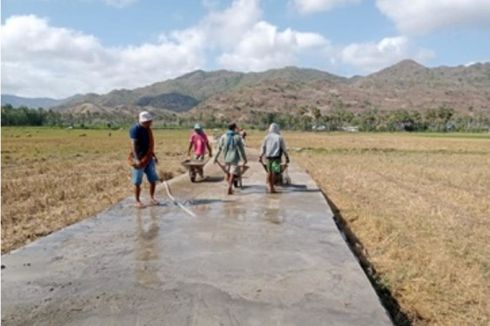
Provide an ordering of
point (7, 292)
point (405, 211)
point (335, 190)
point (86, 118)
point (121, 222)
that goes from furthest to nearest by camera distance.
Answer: point (86, 118) < point (335, 190) < point (405, 211) < point (121, 222) < point (7, 292)

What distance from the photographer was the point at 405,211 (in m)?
12.6

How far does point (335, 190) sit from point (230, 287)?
36.0 feet

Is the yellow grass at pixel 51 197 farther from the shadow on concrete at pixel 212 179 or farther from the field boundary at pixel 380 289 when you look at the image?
the field boundary at pixel 380 289

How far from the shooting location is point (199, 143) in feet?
51.7

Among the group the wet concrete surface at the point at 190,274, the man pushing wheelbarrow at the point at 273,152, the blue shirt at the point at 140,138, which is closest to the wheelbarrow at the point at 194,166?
the man pushing wheelbarrow at the point at 273,152

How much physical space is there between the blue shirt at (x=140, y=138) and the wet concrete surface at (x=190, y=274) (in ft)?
4.16

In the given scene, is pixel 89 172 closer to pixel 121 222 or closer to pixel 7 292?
pixel 121 222

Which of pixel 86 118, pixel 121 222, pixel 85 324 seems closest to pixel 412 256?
pixel 121 222

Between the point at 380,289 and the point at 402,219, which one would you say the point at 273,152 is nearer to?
the point at 402,219

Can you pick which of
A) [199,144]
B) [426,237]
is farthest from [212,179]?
[426,237]

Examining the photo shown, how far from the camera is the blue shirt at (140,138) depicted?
33.7 feet

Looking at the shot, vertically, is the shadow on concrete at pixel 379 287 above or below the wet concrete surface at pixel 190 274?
below

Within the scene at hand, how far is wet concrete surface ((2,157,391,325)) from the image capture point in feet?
15.7

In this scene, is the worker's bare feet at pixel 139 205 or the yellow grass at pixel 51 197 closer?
the yellow grass at pixel 51 197
